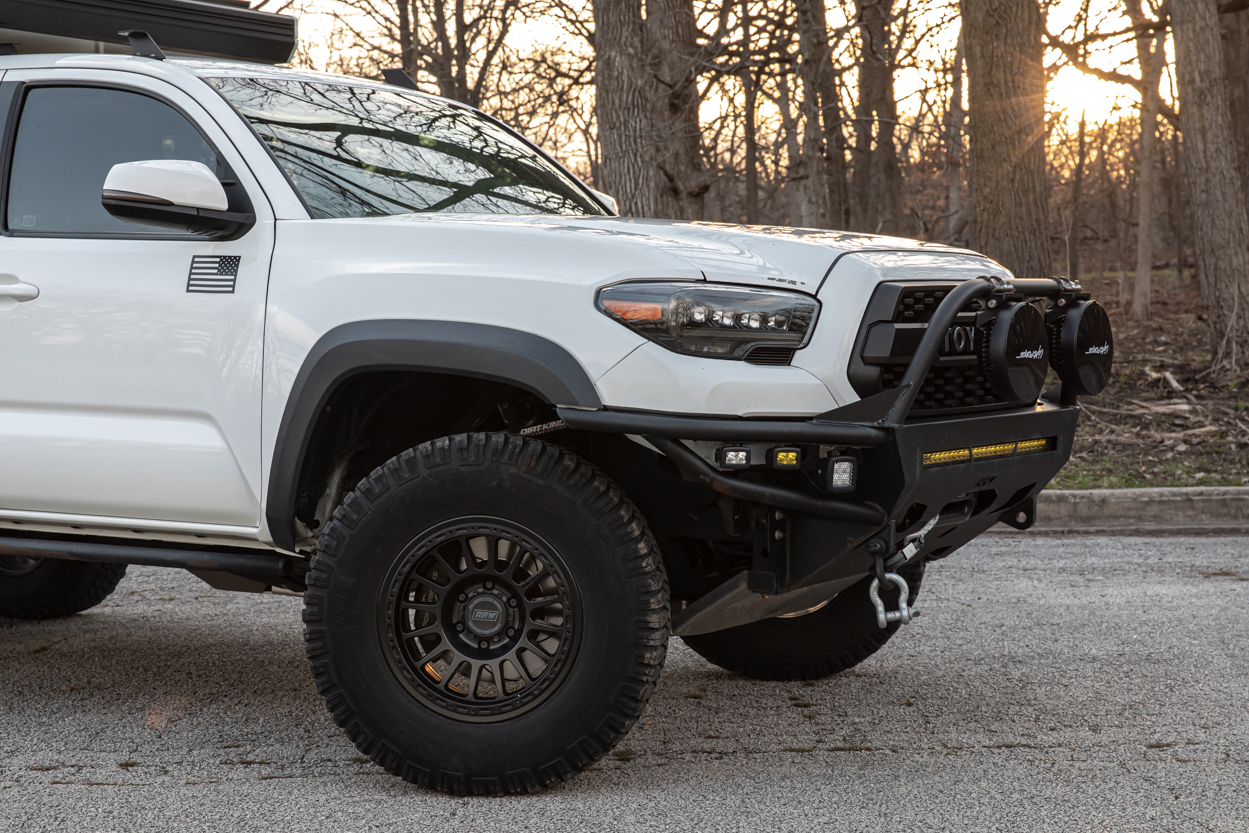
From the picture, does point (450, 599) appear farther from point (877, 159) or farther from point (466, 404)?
point (877, 159)

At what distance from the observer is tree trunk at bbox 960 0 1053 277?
10703mm

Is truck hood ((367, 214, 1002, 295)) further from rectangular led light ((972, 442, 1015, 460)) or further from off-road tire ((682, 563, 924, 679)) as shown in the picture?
off-road tire ((682, 563, 924, 679))

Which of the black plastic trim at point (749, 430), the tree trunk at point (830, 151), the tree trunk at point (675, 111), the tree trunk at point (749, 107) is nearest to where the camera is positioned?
the black plastic trim at point (749, 430)

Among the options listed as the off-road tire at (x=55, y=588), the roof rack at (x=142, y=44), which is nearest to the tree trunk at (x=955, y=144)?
the roof rack at (x=142, y=44)

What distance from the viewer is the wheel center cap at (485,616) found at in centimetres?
338

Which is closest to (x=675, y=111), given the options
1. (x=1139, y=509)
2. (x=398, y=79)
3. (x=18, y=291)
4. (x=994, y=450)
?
(x=1139, y=509)

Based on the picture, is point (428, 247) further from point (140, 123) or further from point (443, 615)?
point (140, 123)

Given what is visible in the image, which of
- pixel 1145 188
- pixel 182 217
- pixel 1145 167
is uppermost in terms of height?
pixel 1145 167

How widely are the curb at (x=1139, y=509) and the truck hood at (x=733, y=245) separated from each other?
4.83 m

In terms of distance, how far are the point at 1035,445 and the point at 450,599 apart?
5.85 ft

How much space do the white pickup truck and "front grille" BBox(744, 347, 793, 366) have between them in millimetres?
16

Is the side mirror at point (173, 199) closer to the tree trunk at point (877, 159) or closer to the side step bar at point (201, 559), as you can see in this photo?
the side step bar at point (201, 559)

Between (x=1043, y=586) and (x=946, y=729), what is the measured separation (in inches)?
98.1

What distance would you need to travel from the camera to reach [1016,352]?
3.37 meters
